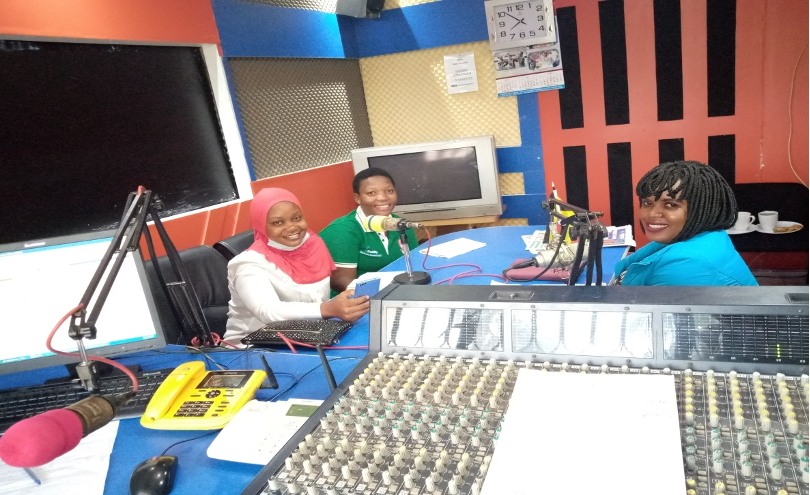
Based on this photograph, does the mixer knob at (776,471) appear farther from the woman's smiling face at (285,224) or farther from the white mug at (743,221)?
the white mug at (743,221)

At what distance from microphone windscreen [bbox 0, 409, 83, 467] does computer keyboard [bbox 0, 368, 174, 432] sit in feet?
1.47

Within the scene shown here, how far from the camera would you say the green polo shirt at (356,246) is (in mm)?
2766

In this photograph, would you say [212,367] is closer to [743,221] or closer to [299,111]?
[299,111]

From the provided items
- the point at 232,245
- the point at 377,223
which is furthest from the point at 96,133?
the point at 377,223

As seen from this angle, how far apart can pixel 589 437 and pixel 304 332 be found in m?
1.09

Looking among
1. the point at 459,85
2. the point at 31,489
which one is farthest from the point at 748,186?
the point at 31,489

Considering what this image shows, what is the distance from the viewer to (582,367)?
38.7 inches

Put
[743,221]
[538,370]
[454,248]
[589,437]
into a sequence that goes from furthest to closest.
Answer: [743,221] → [454,248] → [538,370] → [589,437]

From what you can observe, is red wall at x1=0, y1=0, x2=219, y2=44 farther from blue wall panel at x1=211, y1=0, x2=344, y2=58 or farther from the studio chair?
the studio chair

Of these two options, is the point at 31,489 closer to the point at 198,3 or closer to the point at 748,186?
the point at 198,3

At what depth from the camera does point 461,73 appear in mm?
4266

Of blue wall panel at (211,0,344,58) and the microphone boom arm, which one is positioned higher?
blue wall panel at (211,0,344,58)

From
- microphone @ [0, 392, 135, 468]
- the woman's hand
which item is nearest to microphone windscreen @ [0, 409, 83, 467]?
microphone @ [0, 392, 135, 468]

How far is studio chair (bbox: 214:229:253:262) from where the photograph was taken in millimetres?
2543
